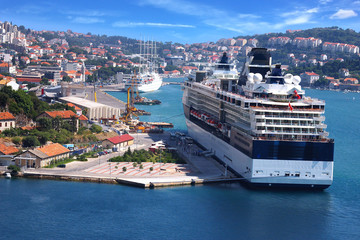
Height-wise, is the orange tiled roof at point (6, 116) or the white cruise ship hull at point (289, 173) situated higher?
the orange tiled roof at point (6, 116)

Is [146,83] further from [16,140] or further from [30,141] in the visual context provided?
[30,141]

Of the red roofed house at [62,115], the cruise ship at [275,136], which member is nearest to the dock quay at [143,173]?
the cruise ship at [275,136]

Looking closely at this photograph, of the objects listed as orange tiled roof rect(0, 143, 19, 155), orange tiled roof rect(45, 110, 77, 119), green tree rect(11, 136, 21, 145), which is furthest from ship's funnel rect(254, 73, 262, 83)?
orange tiled roof rect(45, 110, 77, 119)

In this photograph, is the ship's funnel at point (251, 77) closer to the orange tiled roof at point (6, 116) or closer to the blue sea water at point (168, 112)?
the orange tiled roof at point (6, 116)

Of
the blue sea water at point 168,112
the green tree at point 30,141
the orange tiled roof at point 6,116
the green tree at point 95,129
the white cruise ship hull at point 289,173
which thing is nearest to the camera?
the white cruise ship hull at point 289,173

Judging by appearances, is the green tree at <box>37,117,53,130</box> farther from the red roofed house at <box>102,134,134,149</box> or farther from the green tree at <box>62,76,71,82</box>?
the green tree at <box>62,76,71,82</box>

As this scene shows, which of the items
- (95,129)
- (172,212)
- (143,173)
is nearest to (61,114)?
(95,129)
